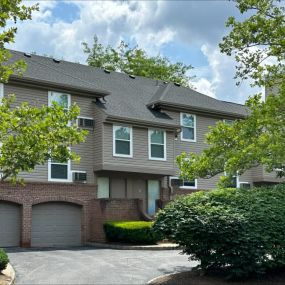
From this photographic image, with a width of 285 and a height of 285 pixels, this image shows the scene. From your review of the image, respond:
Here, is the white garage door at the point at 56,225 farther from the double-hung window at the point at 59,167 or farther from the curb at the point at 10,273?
the curb at the point at 10,273

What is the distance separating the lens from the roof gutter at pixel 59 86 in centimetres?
2508

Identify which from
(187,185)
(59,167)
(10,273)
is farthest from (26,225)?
(187,185)

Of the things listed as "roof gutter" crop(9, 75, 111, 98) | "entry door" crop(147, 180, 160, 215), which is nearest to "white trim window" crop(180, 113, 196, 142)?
"entry door" crop(147, 180, 160, 215)

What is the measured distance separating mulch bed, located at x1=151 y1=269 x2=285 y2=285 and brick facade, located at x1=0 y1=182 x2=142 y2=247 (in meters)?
11.0

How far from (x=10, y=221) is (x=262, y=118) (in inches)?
512

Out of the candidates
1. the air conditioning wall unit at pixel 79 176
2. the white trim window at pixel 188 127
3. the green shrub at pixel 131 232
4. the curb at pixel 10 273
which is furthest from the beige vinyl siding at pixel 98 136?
the curb at pixel 10 273

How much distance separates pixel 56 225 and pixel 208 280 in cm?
1286

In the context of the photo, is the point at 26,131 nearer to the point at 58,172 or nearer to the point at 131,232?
the point at 131,232

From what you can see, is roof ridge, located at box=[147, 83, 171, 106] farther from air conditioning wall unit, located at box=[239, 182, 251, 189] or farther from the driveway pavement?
the driveway pavement

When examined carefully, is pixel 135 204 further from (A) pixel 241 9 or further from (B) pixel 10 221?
(A) pixel 241 9

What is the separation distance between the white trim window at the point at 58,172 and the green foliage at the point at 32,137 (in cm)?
1163

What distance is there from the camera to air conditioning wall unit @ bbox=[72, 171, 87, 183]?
1037 inches

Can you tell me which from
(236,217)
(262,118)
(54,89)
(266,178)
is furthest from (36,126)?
(266,178)

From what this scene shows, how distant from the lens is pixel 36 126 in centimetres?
1345
